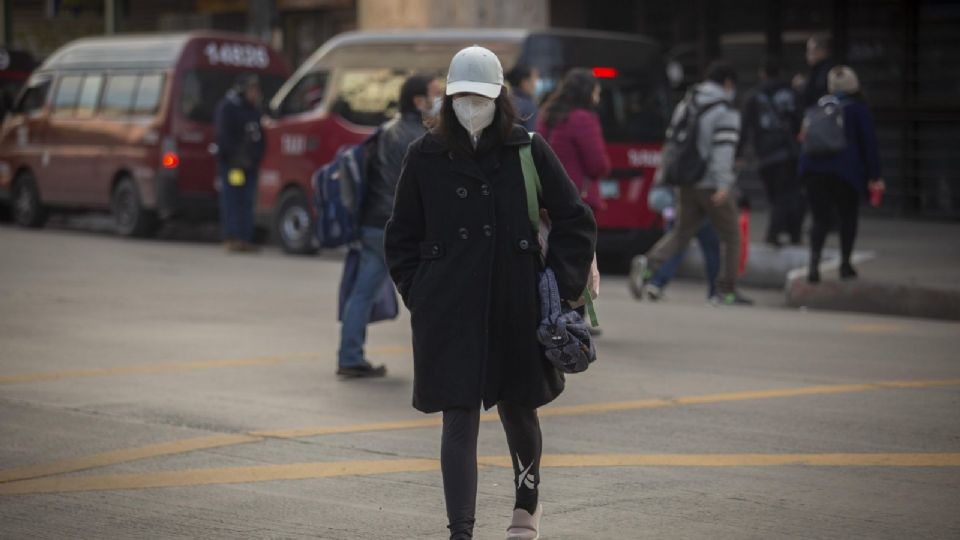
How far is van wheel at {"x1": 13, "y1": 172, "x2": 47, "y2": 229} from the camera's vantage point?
2259 centimetres

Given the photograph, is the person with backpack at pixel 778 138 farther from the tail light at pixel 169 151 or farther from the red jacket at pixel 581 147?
the tail light at pixel 169 151

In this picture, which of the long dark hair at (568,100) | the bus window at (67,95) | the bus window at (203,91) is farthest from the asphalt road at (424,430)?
the bus window at (67,95)

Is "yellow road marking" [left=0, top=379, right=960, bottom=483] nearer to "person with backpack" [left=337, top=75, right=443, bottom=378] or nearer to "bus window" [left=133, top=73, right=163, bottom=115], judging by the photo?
"person with backpack" [left=337, top=75, right=443, bottom=378]

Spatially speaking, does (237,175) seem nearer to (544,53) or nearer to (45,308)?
(544,53)

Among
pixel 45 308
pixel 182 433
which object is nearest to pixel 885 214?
pixel 45 308

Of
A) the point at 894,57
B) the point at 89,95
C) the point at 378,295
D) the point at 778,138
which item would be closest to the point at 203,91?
the point at 89,95

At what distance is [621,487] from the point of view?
686 centimetres

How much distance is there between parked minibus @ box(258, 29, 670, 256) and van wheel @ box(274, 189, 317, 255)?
1cm

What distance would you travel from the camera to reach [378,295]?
401 inches

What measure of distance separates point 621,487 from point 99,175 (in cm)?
1545

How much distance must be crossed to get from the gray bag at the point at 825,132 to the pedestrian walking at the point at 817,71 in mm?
2818

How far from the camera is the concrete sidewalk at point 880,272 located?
1359 cm

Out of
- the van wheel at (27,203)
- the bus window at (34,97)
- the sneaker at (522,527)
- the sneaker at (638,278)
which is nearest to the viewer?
the sneaker at (522,527)

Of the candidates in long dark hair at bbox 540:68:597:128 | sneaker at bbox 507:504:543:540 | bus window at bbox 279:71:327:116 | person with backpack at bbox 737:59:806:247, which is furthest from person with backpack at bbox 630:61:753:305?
sneaker at bbox 507:504:543:540
